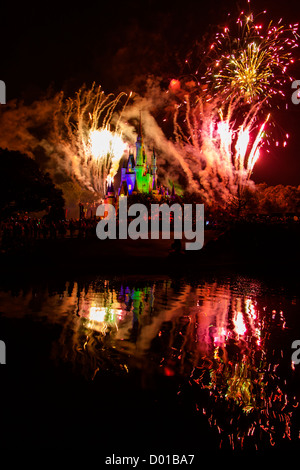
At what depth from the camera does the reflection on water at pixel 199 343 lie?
4328mm

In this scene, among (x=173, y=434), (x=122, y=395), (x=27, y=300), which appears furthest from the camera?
(x=27, y=300)

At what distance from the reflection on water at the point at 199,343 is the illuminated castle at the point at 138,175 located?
113812 millimetres

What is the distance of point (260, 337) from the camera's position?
7.11 m

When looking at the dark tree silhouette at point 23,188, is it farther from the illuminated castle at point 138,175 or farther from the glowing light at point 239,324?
the illuminated castle at point 138,175

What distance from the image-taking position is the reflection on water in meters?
4.33

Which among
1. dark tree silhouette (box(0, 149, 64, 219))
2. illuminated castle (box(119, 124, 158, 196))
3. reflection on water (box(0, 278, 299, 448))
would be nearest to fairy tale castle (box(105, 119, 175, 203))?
illuminated castle (box(119, 124, 158, 196))

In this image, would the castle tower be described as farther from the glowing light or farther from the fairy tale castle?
the glowing light

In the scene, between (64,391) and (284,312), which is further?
(284,312)

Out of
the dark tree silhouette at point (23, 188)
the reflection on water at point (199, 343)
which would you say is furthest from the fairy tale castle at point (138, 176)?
the reflection on water at point (199, 343)

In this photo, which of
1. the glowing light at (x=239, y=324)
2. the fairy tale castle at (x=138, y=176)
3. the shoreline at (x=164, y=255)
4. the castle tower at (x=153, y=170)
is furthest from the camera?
the castle tower at (x=153, y=170)

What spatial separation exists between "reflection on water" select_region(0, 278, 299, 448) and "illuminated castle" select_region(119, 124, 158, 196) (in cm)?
11381
